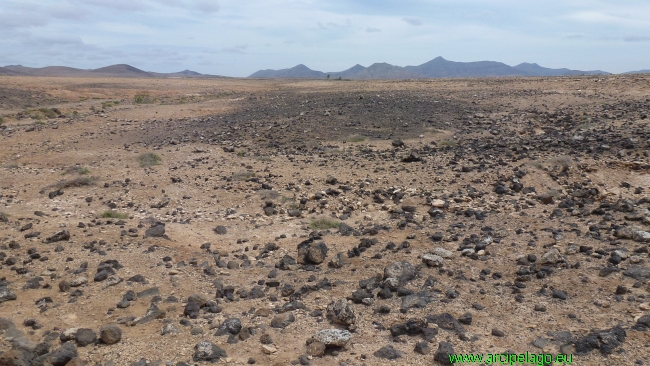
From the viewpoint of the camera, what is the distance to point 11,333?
4160 millimetres

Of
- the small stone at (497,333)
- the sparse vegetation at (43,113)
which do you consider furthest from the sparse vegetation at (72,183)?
the sparse vegetation at (43,113)

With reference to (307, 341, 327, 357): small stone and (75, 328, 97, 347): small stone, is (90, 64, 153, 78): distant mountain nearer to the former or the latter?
(75, 328, 97, 347): small stone

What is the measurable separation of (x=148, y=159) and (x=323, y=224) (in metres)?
5.62

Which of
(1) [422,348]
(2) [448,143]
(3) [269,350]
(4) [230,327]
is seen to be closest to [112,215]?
(4) [230,327]

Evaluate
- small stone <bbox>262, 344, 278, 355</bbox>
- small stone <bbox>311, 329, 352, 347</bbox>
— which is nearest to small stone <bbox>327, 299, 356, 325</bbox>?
small stone <bbox>311, 329, 352, 347</bbox>

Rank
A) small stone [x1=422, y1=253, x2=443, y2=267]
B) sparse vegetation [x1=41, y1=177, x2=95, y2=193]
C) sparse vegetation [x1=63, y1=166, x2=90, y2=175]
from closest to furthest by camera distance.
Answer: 1. small stone [x1=422, y1=253, x2=443, y2=267]
2. sparse vegetation [x1=41, y1=177, x2=95, y2=193]
3. sparse vegetation [x1=63, y1=166, x2=90, y2=175]

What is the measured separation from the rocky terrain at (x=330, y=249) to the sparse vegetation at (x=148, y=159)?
0.18 ft

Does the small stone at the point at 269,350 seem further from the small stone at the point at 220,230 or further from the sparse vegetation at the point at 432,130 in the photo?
the sparse vegetation at the point at 432,130

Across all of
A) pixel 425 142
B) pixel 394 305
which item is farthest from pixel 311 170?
pixel 394 305

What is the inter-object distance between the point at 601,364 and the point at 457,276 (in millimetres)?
1721

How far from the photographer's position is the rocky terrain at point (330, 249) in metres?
4.03

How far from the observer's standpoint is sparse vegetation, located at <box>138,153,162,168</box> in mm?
10703

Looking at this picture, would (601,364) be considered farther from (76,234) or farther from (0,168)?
(0,168)

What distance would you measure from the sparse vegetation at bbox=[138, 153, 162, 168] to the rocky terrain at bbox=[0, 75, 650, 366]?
0.18ft
